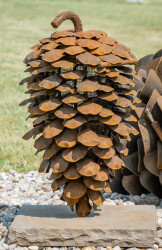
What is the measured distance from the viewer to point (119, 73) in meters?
2.43

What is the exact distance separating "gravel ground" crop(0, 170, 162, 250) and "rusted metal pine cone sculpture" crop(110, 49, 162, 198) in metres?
0.10

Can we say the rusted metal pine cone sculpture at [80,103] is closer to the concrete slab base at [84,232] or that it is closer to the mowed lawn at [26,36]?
the concrete slab base at [84,232]

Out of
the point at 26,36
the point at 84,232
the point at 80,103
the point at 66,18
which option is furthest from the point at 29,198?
the point at 26,36

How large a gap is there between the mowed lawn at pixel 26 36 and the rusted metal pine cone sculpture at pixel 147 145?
3.94 feet

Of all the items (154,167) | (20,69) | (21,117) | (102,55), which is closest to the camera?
(102,55)

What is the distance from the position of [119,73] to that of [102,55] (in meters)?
0.16

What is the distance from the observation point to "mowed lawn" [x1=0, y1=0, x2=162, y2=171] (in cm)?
456

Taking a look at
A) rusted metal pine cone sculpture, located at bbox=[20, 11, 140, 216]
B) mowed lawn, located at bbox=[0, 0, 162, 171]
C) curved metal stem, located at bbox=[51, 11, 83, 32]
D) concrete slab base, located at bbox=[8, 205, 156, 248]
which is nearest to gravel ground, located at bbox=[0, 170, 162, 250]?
concrete slab base, located at bbox=[8, 205, 156, 248]

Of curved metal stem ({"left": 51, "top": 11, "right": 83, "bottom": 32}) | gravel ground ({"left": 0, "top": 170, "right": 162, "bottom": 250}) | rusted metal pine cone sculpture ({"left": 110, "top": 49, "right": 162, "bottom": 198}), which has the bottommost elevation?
gravel ground ({"left": 0, "top": 170, "right": 162, "bottom": 250})

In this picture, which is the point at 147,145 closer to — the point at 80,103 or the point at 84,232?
the point at 80,103

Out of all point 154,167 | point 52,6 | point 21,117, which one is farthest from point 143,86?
point 52,6

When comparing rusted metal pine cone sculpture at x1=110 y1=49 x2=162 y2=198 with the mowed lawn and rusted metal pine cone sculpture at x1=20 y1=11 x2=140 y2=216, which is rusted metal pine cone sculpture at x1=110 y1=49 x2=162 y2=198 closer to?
rusted metal pine cone sculpture at x1=20 y1=11 x2=140 y2=216

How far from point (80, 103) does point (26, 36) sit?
1229 centimetres

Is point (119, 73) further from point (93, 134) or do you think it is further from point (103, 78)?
point (93, 134)
